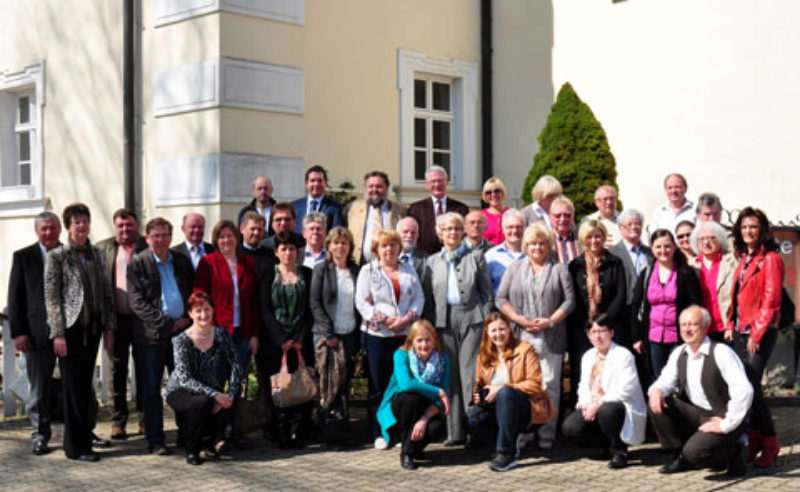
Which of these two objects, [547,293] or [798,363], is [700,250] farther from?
[798,363]

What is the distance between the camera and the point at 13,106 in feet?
43.7

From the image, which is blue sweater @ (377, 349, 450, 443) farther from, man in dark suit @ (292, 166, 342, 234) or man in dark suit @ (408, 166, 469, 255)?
man in dark suit @ (292, 166, 342, 234)

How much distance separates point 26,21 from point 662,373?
975cm

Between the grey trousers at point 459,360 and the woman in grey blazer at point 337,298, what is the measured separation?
0.72 m

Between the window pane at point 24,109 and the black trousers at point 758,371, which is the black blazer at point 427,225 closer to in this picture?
the black trousers at point 758,371

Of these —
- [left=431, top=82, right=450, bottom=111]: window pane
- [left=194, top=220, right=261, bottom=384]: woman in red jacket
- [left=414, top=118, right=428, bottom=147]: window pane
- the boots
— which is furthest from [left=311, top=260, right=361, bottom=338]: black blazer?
[left=431, top=82, right=450, bottom=111]: window pane

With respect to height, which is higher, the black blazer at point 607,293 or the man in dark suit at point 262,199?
the man in dark suit at point 262,199

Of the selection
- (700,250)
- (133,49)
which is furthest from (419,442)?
(133,49)

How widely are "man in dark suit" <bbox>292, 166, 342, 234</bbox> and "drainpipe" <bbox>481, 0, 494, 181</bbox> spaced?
4.75 meters

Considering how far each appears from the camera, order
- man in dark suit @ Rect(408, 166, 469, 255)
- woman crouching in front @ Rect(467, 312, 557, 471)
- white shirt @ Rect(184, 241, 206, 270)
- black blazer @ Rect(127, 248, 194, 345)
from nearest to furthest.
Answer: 1. woman crouching in front @ Rect(467, 312, 557, 471)
2. black blazer @ Rect(127, 248, 194, 345)
3. white shirt @ Rect(184, 241, 206, 270)
4. man in dark suit @ Rect(408, 166, 469, 255)

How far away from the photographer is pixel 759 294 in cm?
686

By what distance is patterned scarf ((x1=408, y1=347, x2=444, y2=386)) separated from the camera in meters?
6.92

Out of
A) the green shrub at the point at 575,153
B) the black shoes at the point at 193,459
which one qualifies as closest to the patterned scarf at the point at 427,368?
the black shoes at the point at 193,459

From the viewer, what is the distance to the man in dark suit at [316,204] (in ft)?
27.6
